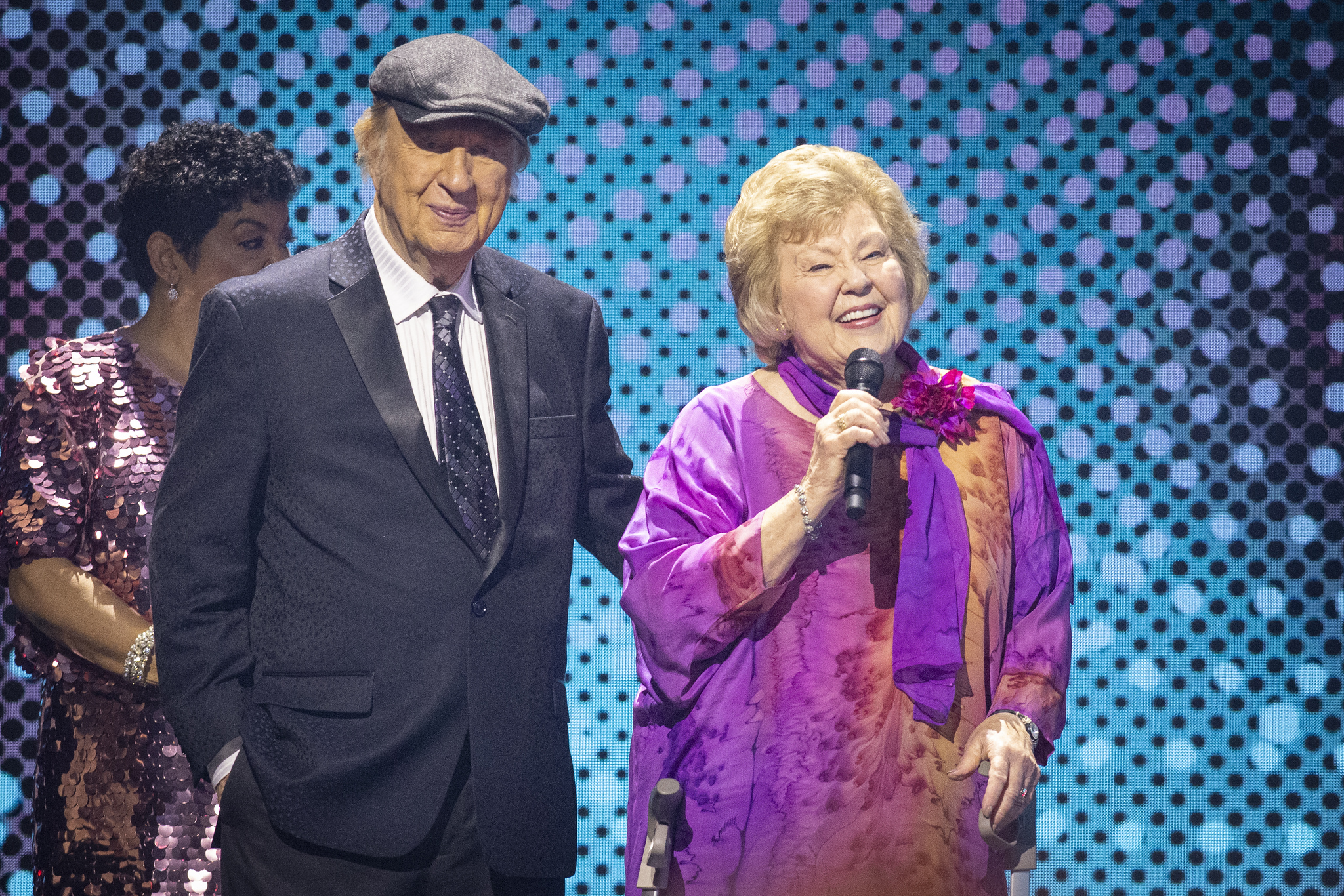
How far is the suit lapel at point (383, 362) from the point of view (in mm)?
1853

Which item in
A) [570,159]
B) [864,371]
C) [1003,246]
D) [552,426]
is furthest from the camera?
[1003,246]

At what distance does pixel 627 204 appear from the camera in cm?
300

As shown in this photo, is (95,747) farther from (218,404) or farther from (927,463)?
(927,463)

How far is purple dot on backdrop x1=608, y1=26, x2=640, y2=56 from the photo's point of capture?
3012 millimetres

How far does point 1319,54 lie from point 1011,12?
0.79m

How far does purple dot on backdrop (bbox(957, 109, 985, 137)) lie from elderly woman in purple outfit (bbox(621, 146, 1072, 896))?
3.96ft

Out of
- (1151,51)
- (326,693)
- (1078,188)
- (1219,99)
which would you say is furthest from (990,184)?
(326,693)

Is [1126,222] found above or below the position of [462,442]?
above

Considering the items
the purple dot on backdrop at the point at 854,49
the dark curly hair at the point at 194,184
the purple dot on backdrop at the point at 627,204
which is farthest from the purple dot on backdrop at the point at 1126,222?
the dark curly hair at the point at 194,184

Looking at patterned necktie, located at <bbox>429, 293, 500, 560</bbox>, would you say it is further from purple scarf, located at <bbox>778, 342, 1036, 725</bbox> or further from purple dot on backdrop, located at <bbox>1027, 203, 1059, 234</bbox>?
purple dot on backdrop, located at <bbox>1027, 203, 1059, 234</bbox>

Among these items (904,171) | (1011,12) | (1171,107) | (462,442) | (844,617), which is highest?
(1011,12)

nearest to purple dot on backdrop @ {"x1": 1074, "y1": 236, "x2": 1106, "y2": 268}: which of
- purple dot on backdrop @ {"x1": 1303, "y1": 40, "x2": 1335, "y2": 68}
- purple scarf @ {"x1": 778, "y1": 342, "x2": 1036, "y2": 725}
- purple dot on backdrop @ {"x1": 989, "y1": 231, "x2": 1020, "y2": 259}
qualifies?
purple dot on backdrop @ {"x1": 989, "y1": 231, "x2": 1020, "y2": 259}

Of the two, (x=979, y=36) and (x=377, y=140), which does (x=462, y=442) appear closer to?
(x=377, y=140)

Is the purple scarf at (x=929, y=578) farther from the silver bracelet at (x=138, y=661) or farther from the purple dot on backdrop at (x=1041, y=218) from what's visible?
the purple dot on backdrop at (x=1041, y=218)
